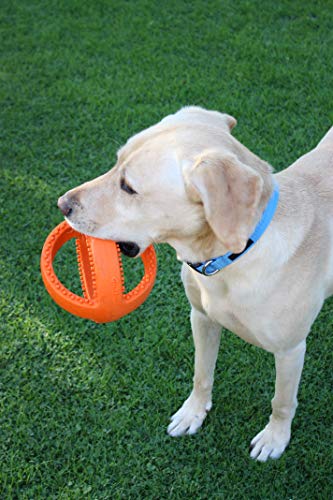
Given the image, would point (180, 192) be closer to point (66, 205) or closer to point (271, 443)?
point (66, 205)

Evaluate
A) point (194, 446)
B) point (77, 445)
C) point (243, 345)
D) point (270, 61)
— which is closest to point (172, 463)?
point (194, 446)

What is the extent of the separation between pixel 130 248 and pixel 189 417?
1.26 meters

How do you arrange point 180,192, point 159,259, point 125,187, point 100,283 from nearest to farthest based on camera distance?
point 180,192, point 125,187, point 100,283, point 159,259

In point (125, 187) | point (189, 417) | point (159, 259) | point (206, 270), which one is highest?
point (125, 187)

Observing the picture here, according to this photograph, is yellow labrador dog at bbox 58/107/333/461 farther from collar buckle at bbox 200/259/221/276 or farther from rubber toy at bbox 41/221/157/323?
rubber toy at bbox 41/221/157/323

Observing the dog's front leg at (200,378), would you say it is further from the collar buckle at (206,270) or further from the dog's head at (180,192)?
the dog's head at (180,192)

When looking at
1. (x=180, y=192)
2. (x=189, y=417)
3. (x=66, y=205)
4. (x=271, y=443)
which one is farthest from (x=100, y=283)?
(x=271, y=443)

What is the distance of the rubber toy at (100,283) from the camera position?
9.40 ft

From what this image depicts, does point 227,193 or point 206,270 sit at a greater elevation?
point 227,193

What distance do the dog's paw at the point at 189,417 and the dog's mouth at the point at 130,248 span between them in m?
1.17

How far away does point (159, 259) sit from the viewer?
14.5ft

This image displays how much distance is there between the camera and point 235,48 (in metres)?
6.13

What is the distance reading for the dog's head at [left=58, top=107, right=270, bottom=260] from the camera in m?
2.29

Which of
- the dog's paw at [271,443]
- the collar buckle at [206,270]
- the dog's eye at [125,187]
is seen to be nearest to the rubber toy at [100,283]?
the dog's eye at [125,187]
